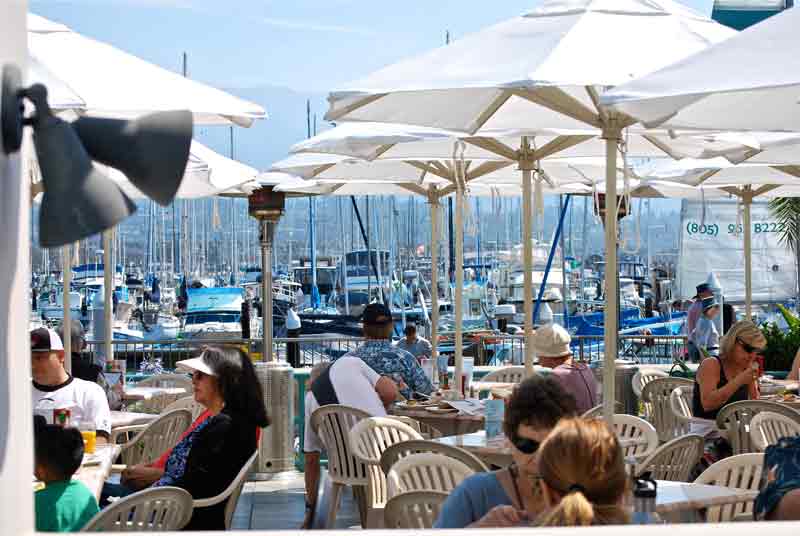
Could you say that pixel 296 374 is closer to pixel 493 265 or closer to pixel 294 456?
pixel 294 456

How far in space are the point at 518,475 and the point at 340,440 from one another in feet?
13.2

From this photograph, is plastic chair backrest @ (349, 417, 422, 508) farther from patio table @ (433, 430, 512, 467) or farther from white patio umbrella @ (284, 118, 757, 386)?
white patio umbrella @ (284, 118, 757, 386)

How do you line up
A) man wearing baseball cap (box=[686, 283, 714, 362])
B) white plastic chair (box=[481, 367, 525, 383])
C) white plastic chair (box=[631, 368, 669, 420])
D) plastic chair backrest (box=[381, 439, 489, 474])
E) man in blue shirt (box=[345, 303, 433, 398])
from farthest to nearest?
1. man wearing baseball cap (box=[686, 283, 714, 362])
2. white plastic chair (box=[481, 367, 525, 383])
3. white plastic chair (box=[631, 368, 669, 420])
4. man in blue shirt (box=[345, 303, 433, 398])
5. plastic chair backrest (box=[381, 439, 489, 474])

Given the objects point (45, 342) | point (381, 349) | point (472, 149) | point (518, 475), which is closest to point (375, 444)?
point (381, 349)

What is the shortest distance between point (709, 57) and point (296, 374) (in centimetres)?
755

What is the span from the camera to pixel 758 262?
122 ft

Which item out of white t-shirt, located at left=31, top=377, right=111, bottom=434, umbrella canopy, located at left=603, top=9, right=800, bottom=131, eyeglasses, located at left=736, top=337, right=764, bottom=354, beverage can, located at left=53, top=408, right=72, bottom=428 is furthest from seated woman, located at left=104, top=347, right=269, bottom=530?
eyeglasses, located at left=736, top=337, right=764, bottom=354

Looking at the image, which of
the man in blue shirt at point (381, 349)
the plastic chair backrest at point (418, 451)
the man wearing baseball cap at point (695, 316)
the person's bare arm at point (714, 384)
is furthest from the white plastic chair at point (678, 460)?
the man wearing baseball cap at point (695, 316)

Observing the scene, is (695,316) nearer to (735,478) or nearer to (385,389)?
(385,389)

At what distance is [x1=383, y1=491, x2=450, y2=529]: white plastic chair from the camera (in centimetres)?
487

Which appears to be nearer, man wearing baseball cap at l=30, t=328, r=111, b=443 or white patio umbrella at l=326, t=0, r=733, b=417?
white patio umbrella at l=326, t=0, r=733, b=417

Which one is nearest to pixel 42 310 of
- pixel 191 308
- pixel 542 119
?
pixel 191 308

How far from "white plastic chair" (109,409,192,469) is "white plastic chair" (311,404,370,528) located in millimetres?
863

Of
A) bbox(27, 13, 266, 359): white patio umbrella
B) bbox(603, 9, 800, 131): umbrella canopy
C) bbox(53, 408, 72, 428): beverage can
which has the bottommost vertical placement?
bbox(53, 408, 72, 428): beverage can
